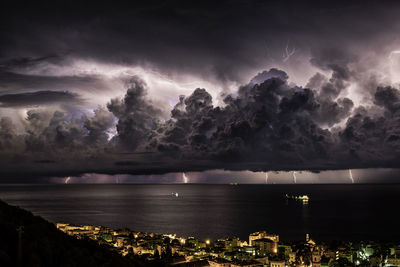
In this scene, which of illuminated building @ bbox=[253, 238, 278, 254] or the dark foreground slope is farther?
illuminated building @ bbox=[253, 238, 278, 254]

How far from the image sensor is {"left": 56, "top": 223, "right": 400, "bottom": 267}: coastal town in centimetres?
5510

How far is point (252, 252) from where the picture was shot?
63938mm

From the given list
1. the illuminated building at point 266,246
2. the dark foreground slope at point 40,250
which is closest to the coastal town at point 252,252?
the illuminated building at point 266,246

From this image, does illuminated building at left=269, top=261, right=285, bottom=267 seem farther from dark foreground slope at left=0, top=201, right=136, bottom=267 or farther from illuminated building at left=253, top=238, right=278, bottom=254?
dark foreground slope at left=0, top=201, right=136, bottom=267

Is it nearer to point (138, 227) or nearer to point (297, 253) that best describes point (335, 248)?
point (297, 253)

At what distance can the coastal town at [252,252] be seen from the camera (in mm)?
55100

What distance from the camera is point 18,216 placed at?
28203mm

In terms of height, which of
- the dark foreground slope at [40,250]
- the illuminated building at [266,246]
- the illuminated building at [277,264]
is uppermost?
the dark foreground slope at [40,250]

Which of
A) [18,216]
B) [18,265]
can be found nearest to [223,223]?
[18,216]

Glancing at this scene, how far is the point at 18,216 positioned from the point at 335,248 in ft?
180

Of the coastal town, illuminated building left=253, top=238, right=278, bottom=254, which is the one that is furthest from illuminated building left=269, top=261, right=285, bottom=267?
Answer: illuminated building left=253, top=238, right=278, bottom=254

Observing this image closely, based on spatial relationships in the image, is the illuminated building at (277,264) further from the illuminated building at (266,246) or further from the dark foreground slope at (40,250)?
the dark foreground slope at (40,250)

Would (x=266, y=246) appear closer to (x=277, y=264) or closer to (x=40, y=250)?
(x=277, y=264)

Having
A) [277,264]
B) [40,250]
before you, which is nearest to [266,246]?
[277,264]
